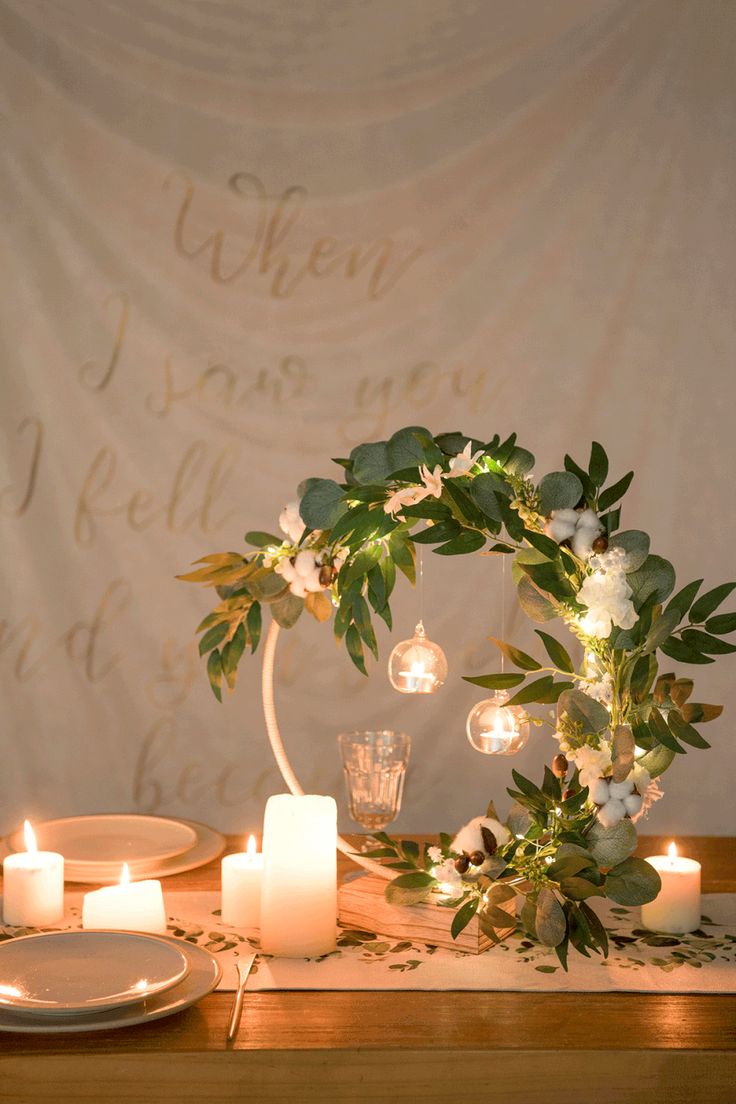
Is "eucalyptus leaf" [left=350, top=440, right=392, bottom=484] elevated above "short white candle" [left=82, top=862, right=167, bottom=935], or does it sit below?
above

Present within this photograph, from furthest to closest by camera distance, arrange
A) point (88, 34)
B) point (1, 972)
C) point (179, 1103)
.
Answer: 1. point (88, 34)
2. point (1, 972)
3. point (179, 1103)

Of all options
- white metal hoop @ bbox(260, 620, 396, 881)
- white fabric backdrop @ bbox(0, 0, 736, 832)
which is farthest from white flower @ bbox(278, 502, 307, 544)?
white fabric backdrop @ bbox(0, 0, 736, 832)

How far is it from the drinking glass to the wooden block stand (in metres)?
0.10

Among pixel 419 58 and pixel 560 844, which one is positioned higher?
pixel 419 58

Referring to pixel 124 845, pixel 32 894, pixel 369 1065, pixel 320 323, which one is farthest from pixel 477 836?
pixel 320 323

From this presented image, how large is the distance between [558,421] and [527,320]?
0.21 meters

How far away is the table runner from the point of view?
1.19 meters

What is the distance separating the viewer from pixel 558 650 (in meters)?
1.23

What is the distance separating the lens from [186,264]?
8.00ft

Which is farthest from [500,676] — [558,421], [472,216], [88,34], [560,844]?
[88,34]

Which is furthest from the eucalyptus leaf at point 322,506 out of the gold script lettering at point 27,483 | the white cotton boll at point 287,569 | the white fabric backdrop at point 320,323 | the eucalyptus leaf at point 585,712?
the gold script lettering at point 27,483

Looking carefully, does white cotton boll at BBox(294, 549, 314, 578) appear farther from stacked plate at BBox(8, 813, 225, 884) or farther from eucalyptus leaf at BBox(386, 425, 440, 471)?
stacked plate at BBox(8, 813, 225, 884)

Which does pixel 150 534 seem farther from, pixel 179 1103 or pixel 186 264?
pixel 179 1103

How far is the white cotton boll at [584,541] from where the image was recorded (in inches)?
48.5
